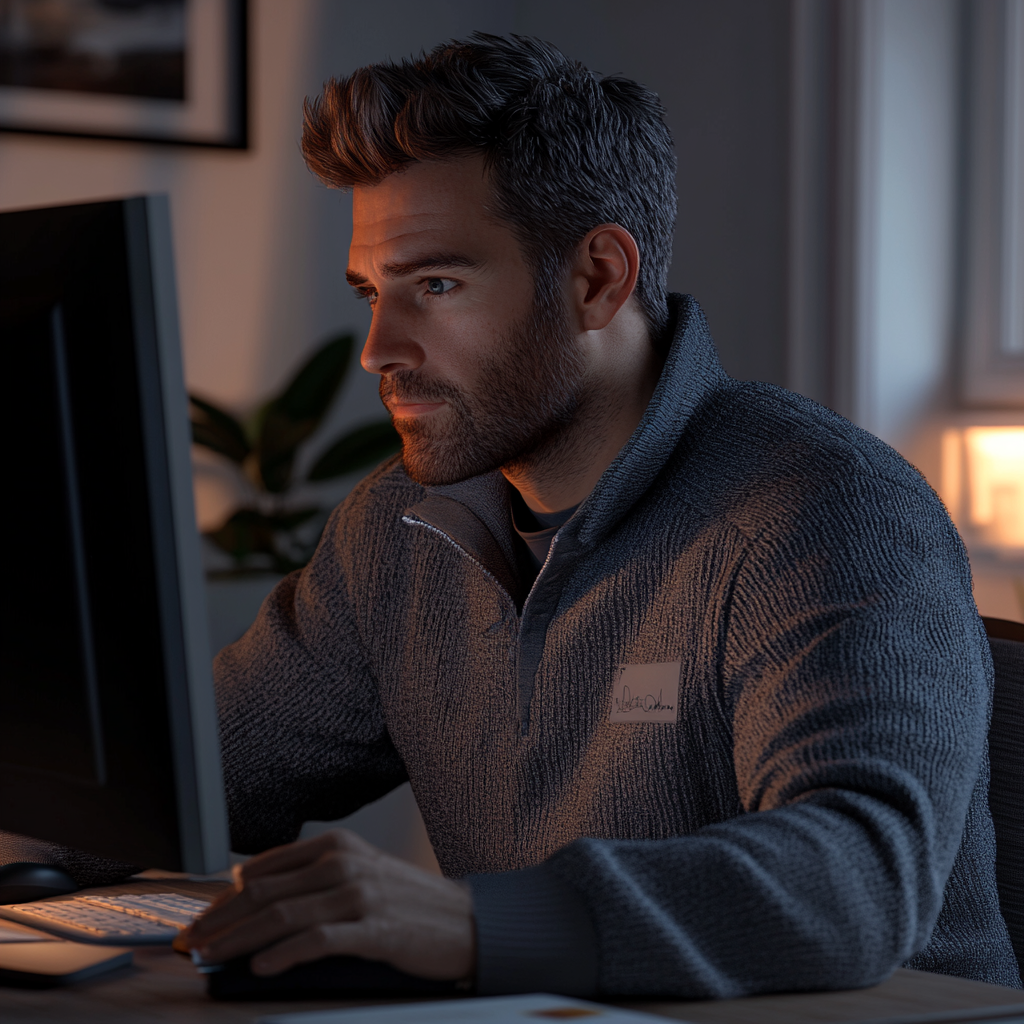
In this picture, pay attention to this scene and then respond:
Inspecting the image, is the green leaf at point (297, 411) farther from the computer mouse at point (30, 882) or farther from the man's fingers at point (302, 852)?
the man's fingers at point (302, 852)

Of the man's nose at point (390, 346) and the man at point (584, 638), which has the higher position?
the man's nose at point (390, 346)

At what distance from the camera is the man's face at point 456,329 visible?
1.22 m

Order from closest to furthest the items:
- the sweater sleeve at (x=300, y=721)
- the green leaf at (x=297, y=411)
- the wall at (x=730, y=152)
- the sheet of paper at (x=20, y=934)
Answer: the sheet of paper at (x=20, y=934) < the sweater sleeve at (x=300, y=721) < the wall at (x=730, y=152) < the green leaf at (x=297, y=411)

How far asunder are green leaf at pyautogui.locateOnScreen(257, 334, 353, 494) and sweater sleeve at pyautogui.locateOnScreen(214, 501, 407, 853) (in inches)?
53.5

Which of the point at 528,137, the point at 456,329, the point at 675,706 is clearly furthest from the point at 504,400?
the point at 675,706

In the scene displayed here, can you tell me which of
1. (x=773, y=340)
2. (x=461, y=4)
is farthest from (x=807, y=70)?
(x=461, y=4)

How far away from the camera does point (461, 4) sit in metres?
3.07

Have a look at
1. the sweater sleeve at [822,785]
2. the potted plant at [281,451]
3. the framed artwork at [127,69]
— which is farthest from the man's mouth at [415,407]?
the framed artwork at [127,69]

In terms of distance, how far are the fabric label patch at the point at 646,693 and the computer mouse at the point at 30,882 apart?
461mm

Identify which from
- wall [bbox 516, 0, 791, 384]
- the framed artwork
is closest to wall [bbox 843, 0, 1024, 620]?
wall [bbox 516, 0, 791, 384]

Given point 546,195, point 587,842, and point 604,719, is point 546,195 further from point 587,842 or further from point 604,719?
point 587,842

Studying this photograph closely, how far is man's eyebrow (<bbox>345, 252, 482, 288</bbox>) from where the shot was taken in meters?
1.21

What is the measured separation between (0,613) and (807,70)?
1.94m

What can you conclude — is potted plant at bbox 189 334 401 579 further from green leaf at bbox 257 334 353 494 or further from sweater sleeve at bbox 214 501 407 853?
sweater sleeve at bbox 214 501 407 853
